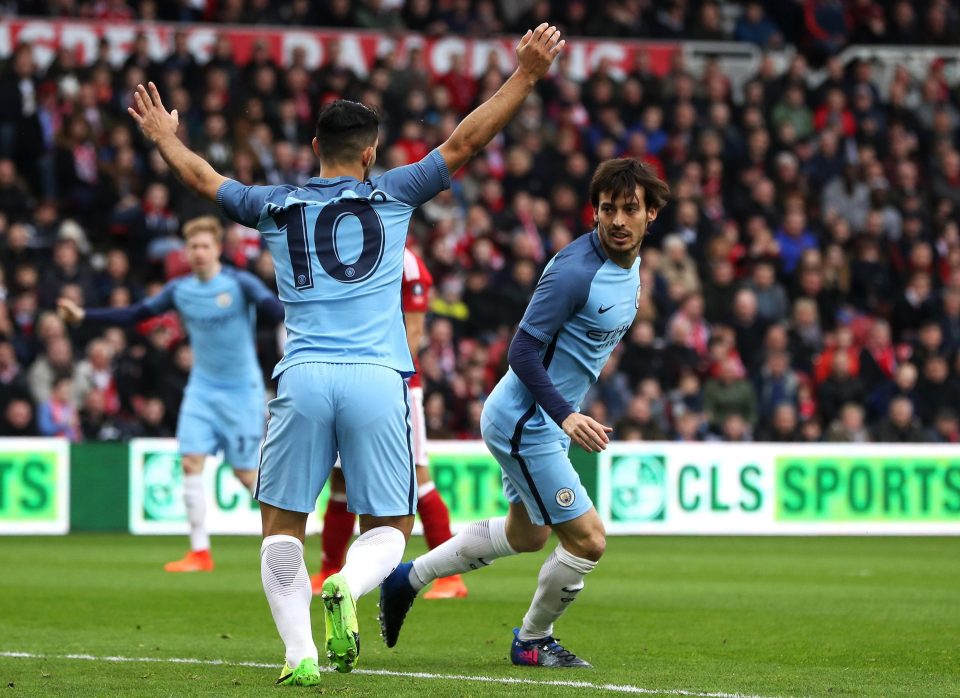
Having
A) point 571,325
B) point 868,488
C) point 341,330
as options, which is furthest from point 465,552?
point 868,488

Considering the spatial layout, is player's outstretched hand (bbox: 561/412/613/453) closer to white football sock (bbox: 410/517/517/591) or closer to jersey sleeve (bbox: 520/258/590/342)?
jersey sleeve (bbox: 520/258/590/342)

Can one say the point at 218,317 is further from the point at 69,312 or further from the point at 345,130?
the point at 345,130

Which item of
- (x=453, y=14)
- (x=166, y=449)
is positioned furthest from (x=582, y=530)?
(x=453, y=14)

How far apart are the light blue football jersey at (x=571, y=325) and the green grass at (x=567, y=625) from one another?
1.04 m

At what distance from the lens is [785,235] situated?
2161 cm

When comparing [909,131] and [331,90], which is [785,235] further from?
[331,90]

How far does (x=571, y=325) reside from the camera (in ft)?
23.2

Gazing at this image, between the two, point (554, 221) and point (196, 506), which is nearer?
point (196, 506)

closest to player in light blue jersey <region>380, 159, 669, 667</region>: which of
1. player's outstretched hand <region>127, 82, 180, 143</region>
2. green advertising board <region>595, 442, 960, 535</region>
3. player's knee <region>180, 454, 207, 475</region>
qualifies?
player's outstretched hand <region>127, 82, 180, 143</region>

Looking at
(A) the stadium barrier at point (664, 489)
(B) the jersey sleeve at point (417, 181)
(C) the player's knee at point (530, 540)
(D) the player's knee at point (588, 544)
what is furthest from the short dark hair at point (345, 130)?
(A) the stadium barrier at point (664, 489)

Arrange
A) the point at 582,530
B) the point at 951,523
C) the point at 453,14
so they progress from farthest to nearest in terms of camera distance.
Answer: the point at 453,14
the point at 951,523
the point at 582,530

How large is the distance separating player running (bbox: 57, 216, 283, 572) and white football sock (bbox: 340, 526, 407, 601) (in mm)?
6061

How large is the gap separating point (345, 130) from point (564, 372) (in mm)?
1473

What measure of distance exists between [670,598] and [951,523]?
26.2ft
